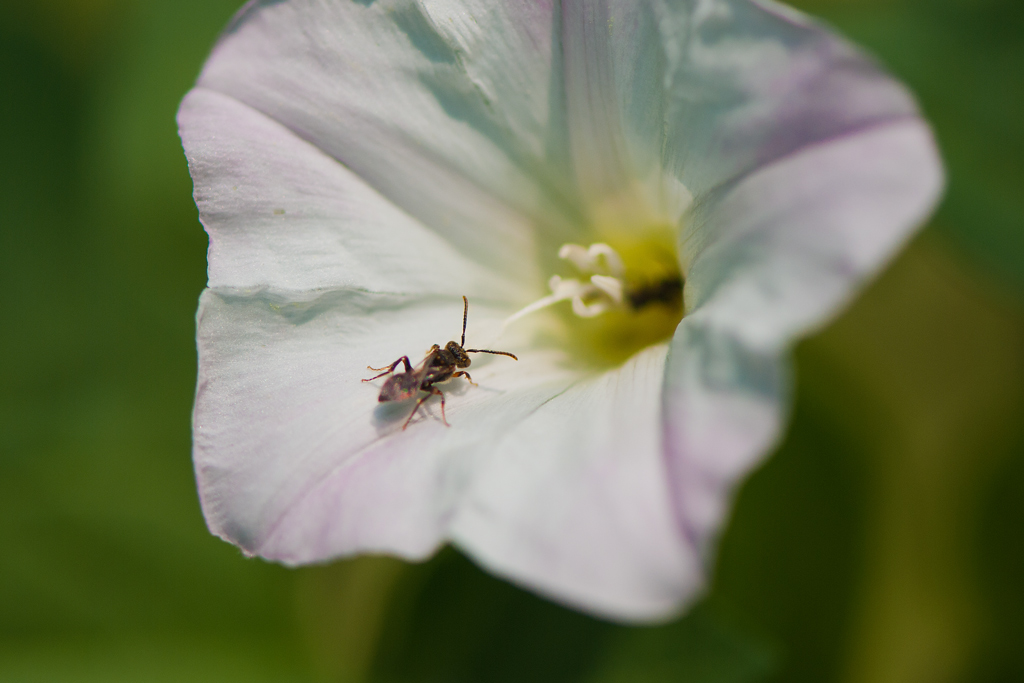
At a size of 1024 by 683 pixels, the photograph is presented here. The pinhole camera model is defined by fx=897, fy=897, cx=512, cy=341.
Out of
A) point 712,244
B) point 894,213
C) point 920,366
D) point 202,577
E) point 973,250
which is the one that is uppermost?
point 894,213

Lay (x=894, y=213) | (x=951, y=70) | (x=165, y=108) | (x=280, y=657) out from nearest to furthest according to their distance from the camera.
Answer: (x=894, y=213) → (x=951, y=70) → (x=280, y=657) → (x=165, y=108)

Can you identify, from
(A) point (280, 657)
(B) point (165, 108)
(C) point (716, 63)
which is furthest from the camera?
(B) point (165, 108)

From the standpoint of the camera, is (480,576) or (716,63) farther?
(480,576)

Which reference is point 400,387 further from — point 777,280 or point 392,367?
point 777,280

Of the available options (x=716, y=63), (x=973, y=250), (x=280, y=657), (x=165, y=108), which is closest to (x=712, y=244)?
(x=716, y=63)

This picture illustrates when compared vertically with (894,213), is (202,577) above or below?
below

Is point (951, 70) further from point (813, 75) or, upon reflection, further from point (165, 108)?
point (165, 108)

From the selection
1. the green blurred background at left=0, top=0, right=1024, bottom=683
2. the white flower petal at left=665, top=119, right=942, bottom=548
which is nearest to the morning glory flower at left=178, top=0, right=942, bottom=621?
the white flower petal at left=665, top=119, right=942, bottom=548
